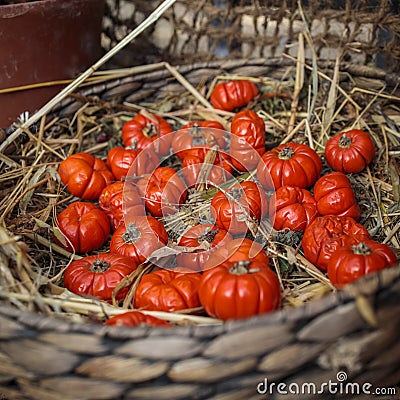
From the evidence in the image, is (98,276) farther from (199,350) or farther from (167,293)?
(199,350)

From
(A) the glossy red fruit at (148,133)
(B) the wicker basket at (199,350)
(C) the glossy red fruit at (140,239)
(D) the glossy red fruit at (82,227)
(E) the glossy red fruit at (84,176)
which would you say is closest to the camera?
(B) the wicker basket at (199,350)

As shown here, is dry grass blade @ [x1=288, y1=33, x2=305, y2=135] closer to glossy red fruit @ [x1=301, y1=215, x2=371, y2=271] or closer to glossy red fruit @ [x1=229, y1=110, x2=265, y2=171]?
A: glossy red fruit @ [x1=229, y1=110, x2=265, y2=171]

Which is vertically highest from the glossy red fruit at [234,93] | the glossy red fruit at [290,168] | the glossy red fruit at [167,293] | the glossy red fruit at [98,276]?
the glossy red fruit at [234,93]

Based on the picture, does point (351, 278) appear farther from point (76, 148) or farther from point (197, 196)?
point (76, 148)

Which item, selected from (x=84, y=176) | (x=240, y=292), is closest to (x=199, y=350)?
(x=240, y=292)

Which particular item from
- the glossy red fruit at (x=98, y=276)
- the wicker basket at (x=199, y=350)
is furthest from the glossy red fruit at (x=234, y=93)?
the wicker basket at (x=199, y=350)

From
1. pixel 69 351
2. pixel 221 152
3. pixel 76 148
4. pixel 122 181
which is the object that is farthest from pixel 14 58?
pixel 69 351

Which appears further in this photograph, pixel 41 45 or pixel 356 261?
pixel 41 45

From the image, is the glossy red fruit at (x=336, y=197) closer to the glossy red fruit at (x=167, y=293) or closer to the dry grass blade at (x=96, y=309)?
the glossy red fruit at (x=167, y=293)
